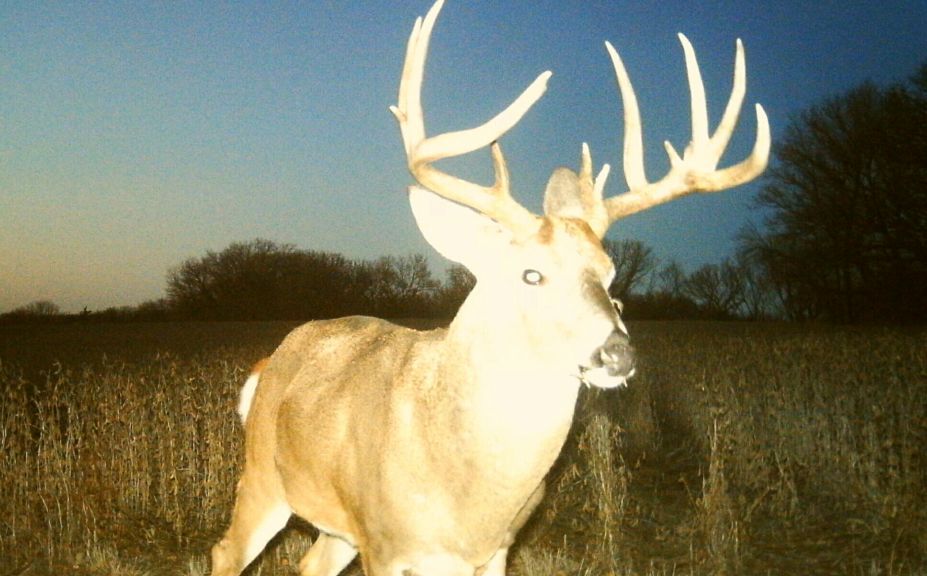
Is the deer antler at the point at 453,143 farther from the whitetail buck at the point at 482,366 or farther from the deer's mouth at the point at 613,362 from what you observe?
the deer's mouth at the point at 613,362

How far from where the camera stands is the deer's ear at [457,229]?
353 cm

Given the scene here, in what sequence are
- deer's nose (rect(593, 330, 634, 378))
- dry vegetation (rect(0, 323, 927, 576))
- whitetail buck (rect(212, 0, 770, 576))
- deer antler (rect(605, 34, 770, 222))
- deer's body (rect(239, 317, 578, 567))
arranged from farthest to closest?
dry vegetation (rect(0, 323, 927, 576)) < deer antler (rect(605, 34, 770, 222)) < deer's body (rect(239, 317, 578, 567)) < whitetail buck (rect(212, 0, 770, 576)) < deer's nose (rect(593, 330, 634, 378))

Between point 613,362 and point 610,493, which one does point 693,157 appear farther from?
point 610,493

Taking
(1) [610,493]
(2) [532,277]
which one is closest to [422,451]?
(2) [532,277]

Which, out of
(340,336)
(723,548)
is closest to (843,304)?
(723,548)

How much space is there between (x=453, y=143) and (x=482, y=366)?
1.00m

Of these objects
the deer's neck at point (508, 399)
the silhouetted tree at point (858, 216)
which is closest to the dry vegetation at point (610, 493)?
the deer's neck at point (508, 399)

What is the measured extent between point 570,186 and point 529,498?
4.99 ft

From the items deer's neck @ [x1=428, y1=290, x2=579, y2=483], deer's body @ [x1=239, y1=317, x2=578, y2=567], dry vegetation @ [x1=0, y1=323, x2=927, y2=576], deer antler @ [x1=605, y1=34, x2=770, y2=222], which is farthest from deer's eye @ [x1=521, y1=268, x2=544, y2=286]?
dry vegetation @ [x1=0, y1=323, x2=927, y2=576]

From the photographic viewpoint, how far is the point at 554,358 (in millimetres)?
3158

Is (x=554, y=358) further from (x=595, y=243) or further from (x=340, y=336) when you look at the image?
(x=340, y=336)

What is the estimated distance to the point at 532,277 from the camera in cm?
327

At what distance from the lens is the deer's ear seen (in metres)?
3.53

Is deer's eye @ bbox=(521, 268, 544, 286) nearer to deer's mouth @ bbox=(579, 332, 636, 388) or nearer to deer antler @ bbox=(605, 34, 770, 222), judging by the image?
deer's mouth @ bbox=(579, 332, 636, 388)
